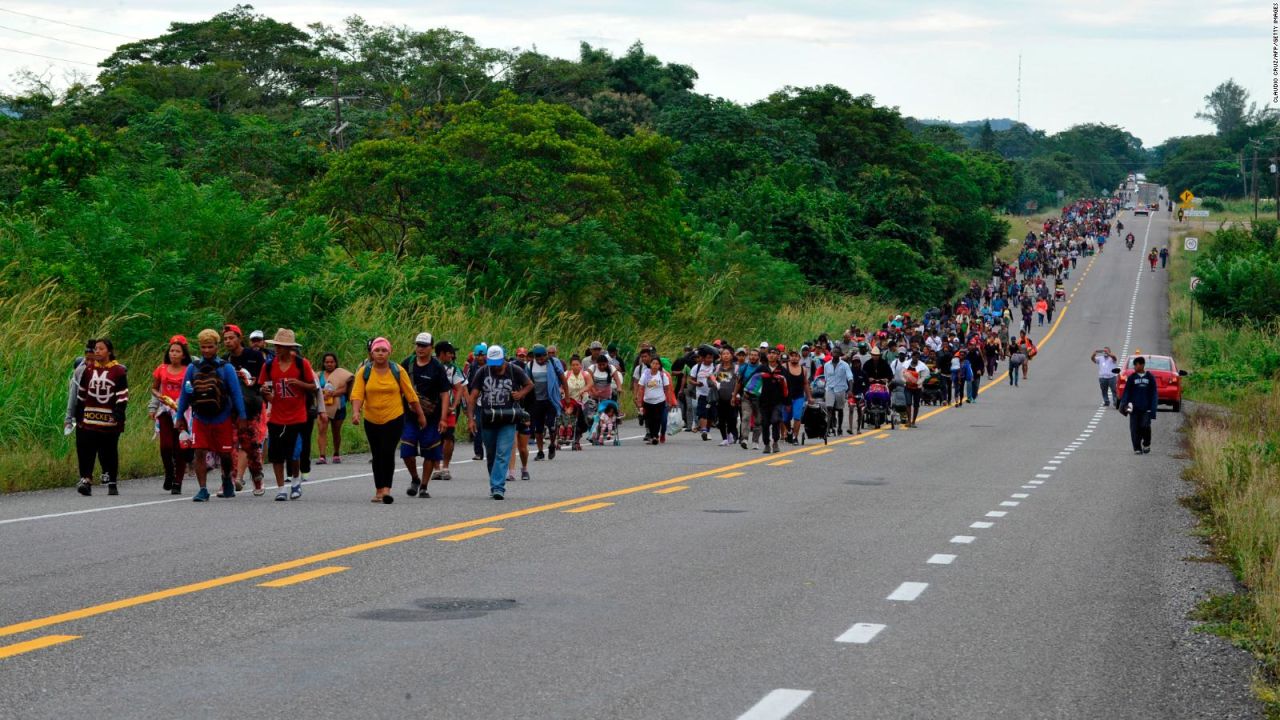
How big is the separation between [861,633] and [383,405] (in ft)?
26.4

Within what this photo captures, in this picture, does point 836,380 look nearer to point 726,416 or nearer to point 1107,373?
point 726,416

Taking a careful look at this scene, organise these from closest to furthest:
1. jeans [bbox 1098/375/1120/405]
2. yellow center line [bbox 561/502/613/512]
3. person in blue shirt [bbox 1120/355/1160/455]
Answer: yellow center line [bbox 561/502/613/512] < person in blue shirt [bbox 1120/355/1160/455] < jeans [bbox 1098/375/1120/405]

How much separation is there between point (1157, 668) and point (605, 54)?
98765 millimetres

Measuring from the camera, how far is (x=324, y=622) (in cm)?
912

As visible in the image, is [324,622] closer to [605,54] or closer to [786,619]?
[786,619]

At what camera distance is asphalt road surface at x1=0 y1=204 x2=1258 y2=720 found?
24.2 feet

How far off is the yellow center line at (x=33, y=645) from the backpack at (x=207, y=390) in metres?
8.08

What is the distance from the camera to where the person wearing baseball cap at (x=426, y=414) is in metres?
17.0

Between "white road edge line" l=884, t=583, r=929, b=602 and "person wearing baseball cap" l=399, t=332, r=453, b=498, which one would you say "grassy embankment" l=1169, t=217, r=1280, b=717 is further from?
"person wearing baseball cap" l=399, t=332, r=453, b=498

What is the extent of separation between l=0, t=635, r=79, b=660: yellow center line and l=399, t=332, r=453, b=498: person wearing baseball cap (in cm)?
831

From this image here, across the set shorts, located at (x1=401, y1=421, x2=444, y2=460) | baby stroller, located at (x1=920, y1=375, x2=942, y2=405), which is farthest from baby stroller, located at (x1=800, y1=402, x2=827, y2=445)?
shorts, located at (x1=401, y1=421, x2=444, y2=460)

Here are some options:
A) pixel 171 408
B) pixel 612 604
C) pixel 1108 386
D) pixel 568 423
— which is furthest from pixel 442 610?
pixel 1108 386

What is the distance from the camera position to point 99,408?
17141 mm

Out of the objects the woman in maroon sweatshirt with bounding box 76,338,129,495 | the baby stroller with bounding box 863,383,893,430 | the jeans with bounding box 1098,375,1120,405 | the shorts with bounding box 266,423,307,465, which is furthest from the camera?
the jeans with bounding box 1098,375,1120,405
